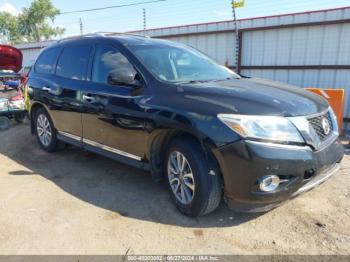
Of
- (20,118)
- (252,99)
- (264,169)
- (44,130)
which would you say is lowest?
(20,118)

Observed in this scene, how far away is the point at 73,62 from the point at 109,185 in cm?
191

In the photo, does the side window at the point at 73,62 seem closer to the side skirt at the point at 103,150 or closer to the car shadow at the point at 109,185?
the side skirt at the point at 103,150

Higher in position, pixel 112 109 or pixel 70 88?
pixel 70 88

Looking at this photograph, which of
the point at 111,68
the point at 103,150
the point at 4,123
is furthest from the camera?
the point at 4,123

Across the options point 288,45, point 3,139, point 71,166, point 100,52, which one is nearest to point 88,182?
point 71,166

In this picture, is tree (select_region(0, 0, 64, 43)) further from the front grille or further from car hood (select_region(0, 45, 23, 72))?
the front grille

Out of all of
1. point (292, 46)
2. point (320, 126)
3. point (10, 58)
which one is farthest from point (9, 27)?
point (320, 126)

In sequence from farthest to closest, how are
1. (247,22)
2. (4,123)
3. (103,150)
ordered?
1. (247,22)
2. (4,123)
3. (103,150)

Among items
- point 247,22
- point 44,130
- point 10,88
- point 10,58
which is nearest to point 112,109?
point 44,130

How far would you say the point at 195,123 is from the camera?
3141mm

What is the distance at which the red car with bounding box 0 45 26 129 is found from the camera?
8.14 metres

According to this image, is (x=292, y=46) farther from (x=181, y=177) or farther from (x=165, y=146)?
(x=181, y=177)

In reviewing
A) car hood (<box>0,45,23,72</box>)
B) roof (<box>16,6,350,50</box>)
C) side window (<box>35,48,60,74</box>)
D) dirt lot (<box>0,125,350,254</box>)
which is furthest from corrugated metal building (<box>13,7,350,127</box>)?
side window (<box>35,48,60,74</box>)

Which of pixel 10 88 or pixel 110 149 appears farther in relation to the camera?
pixel 10 88
